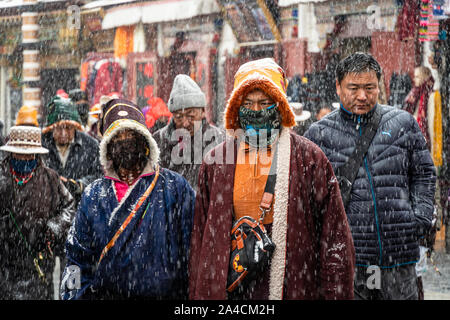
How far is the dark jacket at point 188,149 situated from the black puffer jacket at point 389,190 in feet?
6.22

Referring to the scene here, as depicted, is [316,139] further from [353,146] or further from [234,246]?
[234,246]

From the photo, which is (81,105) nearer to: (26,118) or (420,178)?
(26,118)

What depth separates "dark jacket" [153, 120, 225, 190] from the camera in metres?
5.96

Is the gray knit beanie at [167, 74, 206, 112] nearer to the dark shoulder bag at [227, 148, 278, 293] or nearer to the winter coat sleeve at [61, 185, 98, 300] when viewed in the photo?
the winter coat sleeve at [61, 185, 98, 300]

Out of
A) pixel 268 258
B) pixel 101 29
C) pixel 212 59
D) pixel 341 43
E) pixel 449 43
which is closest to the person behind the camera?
pixel 268 258

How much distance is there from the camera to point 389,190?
4148 mm

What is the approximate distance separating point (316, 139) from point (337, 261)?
132 cm

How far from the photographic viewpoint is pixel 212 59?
14219 millimetres

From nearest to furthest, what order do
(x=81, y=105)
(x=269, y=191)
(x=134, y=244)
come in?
(x=269, y=191)
(x=134, y=244)
(x=81, y=105)

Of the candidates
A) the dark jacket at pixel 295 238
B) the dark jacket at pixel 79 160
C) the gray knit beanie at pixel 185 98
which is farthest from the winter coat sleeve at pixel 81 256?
the dark jacket at pixel 79 160

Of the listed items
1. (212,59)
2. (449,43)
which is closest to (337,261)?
(449,43)

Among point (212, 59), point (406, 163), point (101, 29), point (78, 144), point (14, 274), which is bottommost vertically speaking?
point (14, 274)

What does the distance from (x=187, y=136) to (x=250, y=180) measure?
2.74m

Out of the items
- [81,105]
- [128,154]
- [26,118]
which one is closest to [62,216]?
[26,118]
